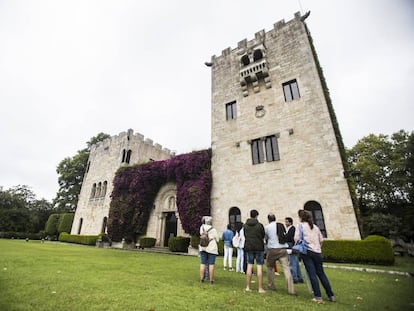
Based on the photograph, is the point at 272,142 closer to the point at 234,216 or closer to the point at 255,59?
the point at 234,216

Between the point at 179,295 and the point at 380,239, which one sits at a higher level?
the point at 380,239

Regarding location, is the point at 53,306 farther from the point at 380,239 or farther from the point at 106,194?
the point at 106,194

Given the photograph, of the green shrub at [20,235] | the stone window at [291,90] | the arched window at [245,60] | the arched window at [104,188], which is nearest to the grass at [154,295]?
the stone window at [291,90]

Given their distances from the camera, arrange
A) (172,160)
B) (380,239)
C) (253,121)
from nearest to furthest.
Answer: (380,239), (253,121), (172,160)

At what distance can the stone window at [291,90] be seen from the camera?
14758 mm

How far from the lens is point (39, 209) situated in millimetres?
36781

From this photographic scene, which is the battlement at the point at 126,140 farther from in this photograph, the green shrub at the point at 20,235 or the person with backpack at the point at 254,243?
the person with backpack at the point at 254,243

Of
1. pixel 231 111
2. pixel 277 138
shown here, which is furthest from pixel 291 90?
pixel 231 111

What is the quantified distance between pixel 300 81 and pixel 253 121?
4.13m

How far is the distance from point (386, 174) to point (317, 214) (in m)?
18.8

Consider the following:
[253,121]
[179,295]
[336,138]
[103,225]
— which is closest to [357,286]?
[179,295]

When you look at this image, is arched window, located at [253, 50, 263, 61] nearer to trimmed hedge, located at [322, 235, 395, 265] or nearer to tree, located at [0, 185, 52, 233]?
trimmed hedge, located at [322, 235, 395, 265]

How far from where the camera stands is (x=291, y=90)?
15.1 meters

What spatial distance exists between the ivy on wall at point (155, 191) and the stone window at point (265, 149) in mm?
3667
